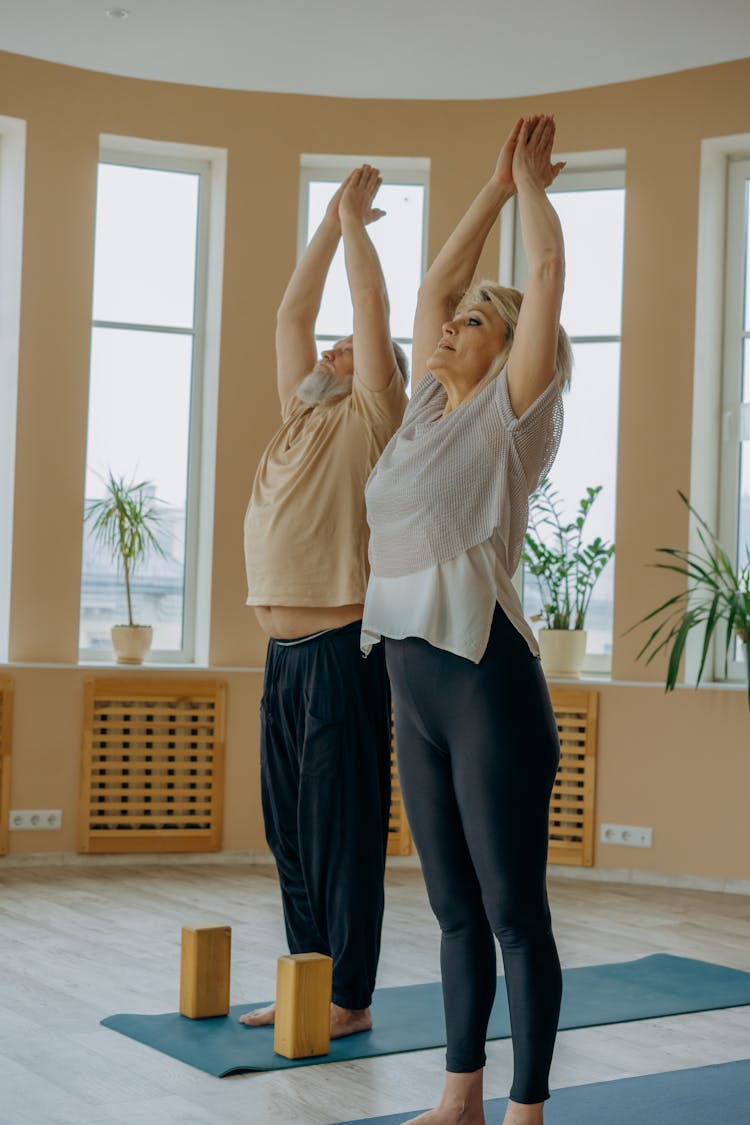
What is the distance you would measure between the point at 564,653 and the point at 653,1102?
299 cm

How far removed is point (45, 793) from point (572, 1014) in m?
2.72

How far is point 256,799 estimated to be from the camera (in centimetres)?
558

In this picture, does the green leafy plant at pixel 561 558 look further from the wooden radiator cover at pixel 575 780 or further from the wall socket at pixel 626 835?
the wall socket at pixel 626 835

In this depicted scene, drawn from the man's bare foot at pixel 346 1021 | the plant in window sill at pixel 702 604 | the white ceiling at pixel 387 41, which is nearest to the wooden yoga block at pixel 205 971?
the man's bare foot at pixel 346 1021

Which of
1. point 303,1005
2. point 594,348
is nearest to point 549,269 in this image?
point 303,1005

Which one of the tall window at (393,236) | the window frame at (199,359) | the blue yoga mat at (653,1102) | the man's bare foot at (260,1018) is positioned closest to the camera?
the blue yoga mat at (653,1102)

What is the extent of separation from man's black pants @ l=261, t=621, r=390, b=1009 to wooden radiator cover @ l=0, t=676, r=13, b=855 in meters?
2.55

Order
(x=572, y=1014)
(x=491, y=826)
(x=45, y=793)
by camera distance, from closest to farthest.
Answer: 1. (x=491, y=826)
2. (x=572, y=1014)
3. (x=45, y=793)

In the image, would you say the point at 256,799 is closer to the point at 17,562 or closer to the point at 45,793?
the point at 45,793

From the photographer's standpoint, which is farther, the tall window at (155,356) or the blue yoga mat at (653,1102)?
the tall window at (155,356)

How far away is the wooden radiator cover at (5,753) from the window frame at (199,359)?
1.70 feet

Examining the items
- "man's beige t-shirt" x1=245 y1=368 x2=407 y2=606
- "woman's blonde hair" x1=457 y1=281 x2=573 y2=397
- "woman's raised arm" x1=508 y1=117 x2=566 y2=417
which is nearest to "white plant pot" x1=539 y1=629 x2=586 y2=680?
"man's beige t-shirt" x1=245 y1=368 x2=407 y2=606

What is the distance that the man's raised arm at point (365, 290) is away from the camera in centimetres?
293

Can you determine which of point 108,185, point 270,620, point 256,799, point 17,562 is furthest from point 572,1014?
point 108,185
